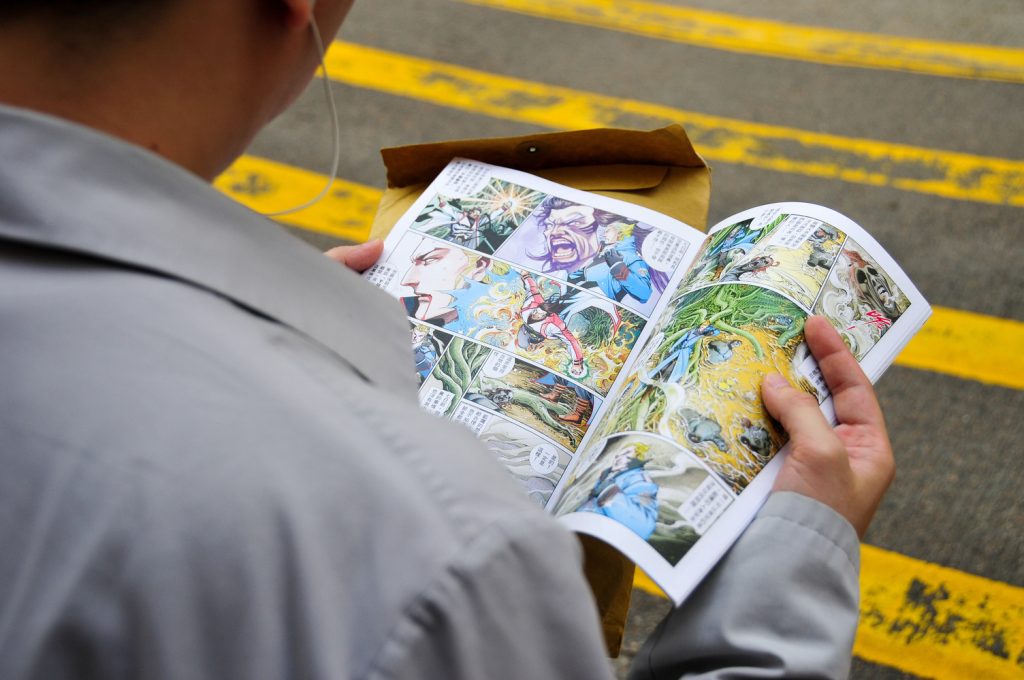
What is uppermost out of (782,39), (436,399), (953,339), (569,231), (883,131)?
(782,39)

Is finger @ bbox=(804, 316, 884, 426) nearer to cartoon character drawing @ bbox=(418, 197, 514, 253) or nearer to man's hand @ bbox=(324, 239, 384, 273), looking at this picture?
cartoon character drawing @ bbox=(418, 197, 514, 253)

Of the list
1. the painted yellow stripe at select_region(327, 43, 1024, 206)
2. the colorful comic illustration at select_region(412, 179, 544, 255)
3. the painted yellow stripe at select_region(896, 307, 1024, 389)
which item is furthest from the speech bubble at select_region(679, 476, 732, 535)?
the painted yellow stripe at select_region(327, 43, 1024, 206)

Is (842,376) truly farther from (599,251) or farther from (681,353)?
(599,251)

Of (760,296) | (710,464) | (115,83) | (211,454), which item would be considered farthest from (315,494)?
(760,296)

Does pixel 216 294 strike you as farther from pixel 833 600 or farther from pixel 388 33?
pixel 388 33

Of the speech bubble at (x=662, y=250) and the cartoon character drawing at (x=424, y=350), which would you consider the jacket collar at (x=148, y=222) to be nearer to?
the cartoon character drawing at (x=424, y=350)

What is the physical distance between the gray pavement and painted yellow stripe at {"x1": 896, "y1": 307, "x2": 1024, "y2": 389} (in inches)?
1.0

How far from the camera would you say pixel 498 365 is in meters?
1.09

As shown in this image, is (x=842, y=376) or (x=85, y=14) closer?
(x=85, y=14)

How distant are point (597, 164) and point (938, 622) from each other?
1081 millimetres

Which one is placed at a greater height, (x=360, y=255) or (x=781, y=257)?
(x=781, y=257)

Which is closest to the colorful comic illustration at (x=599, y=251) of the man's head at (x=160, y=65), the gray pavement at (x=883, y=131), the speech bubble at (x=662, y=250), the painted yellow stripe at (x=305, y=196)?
the speech bubble at (x=662, y=250)

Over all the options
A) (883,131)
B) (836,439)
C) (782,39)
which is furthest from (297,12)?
(782,39)

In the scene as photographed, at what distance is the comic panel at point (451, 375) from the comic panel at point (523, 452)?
3 centimetres
